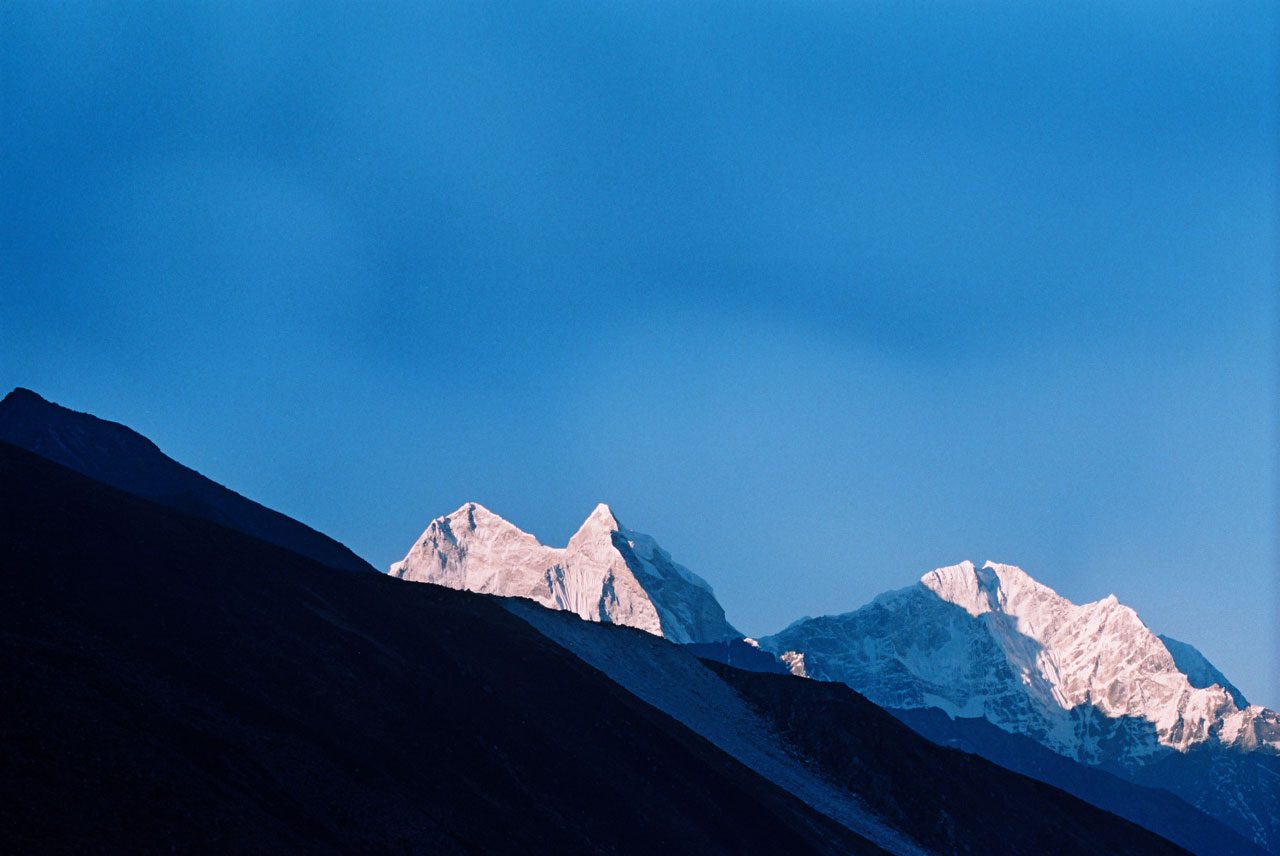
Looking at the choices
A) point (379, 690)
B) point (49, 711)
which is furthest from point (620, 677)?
point (49, 711)

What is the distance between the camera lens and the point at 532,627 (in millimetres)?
115688

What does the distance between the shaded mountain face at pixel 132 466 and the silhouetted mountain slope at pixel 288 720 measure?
7985cm

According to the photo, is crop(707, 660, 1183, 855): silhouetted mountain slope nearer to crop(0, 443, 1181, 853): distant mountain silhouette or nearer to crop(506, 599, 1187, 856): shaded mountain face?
crop(506, 599, 1187, 856): shaded mountain face

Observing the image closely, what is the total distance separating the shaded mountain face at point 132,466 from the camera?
579ft

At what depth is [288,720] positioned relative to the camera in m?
63.1

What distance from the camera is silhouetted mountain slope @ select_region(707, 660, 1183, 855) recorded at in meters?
119

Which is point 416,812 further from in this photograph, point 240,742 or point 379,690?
point 379,690

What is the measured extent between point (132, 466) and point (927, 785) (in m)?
121

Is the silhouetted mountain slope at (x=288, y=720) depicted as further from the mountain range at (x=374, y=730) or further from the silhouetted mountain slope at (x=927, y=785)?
the silhouetted mountain slope at (x=927, y=785)

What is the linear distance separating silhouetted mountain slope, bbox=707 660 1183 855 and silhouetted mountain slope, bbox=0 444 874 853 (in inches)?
796

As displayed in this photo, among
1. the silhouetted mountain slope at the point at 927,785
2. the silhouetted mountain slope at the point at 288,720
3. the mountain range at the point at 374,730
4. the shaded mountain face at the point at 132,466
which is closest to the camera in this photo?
the silhouetted mountain slope at the point at 288,720

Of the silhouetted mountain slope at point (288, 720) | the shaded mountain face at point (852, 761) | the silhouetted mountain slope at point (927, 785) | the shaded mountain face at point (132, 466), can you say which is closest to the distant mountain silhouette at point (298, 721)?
the silhouetted mountain slope at point (288, 720)

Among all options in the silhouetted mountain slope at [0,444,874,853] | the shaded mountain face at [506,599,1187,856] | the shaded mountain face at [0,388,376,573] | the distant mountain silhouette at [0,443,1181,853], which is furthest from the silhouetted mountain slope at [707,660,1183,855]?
the shaded mountain face at [0,388,376,573]

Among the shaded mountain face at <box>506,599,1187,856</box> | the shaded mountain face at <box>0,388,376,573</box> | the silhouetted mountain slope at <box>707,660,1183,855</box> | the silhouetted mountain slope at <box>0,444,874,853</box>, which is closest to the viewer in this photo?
the silhouetted mountain slope at <box>0,444,874,853</box>
